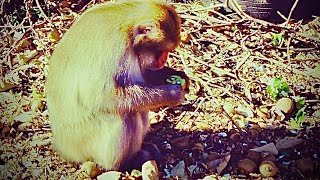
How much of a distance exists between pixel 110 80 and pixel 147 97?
128mm

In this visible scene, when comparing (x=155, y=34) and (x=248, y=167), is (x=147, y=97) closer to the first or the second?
(x=155, y=34)

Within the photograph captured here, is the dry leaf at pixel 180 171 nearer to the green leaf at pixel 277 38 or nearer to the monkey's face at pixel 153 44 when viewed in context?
the monkey's face at pixel 153 44

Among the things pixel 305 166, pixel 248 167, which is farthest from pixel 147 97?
pixel 305 166

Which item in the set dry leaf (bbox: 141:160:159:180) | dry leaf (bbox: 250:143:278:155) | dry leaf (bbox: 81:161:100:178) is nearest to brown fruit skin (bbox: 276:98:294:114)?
dry leaf (bbox: 250:143:278:155)

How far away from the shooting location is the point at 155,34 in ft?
6.07

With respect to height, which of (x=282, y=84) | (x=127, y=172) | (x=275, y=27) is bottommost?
(x=127, y=172)

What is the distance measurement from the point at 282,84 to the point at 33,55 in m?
0.69

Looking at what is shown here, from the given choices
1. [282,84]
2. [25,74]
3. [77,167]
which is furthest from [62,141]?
[282,84]

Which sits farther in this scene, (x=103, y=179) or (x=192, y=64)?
(x=192, y=64)

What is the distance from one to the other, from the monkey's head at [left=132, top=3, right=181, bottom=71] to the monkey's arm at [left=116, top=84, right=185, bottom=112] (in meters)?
0.07

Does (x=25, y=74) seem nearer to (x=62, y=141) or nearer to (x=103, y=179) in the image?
(x=62, y=141)

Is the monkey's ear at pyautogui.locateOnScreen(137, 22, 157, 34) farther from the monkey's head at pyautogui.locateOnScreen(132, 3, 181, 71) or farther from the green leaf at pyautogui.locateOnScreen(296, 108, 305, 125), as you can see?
the green leaf at pyautogui.locateOnScreen(296, 108, 305, 125)

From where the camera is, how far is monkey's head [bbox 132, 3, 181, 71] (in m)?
1.85

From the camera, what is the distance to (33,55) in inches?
77.5
